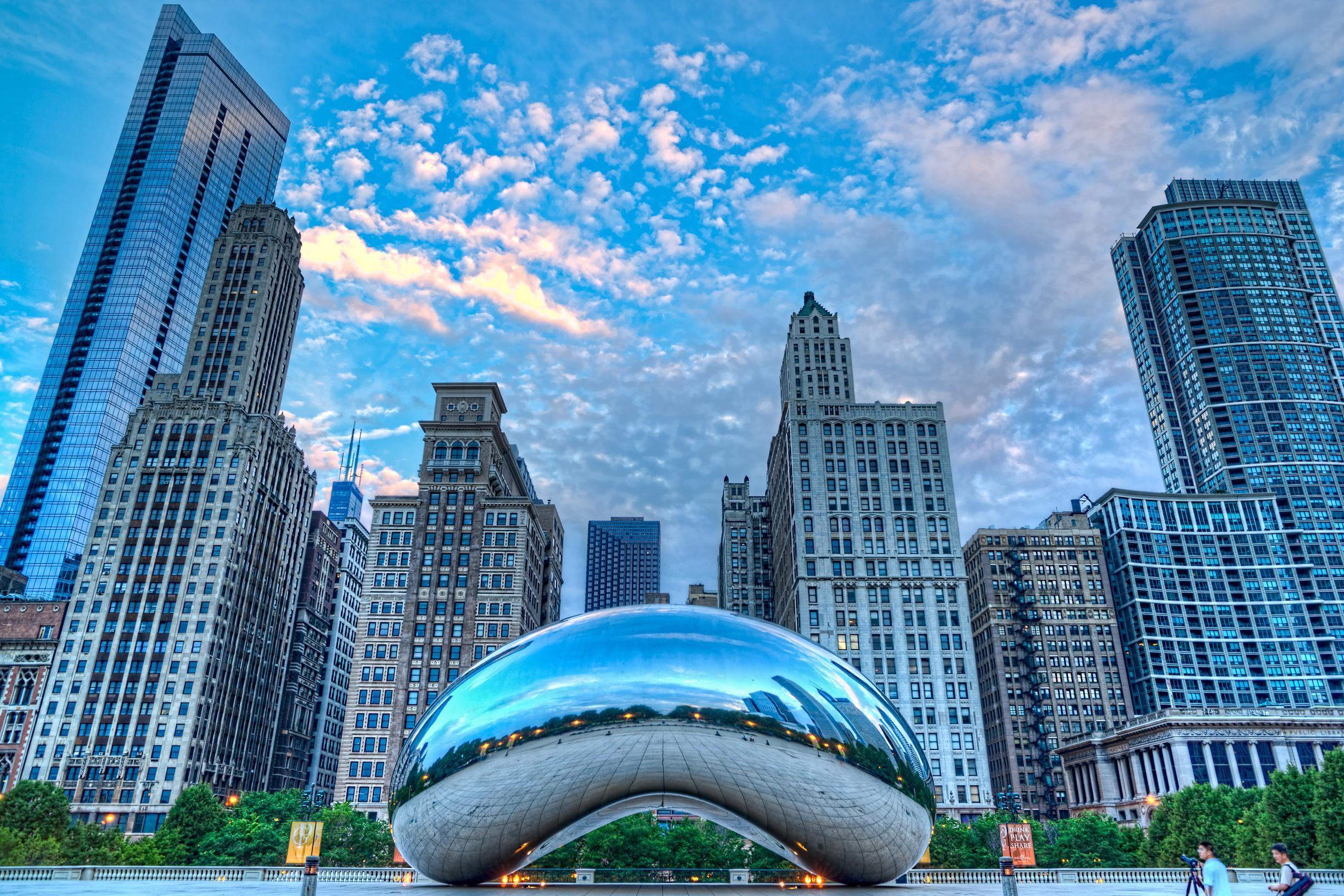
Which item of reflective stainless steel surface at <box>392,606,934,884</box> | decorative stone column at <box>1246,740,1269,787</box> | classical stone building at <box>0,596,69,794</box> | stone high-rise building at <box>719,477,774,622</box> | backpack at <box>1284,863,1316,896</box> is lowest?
backpack at <box>1284,863,1316,896</box>

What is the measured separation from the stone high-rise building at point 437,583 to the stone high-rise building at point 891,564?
33.5m

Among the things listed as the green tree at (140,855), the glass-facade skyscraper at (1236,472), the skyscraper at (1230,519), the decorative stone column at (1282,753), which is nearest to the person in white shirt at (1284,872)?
the green tree at (140,855)

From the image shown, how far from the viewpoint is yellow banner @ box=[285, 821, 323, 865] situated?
18.9 meters

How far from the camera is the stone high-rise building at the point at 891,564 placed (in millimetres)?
88000

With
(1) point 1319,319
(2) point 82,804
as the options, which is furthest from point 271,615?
(1) point 1319,319

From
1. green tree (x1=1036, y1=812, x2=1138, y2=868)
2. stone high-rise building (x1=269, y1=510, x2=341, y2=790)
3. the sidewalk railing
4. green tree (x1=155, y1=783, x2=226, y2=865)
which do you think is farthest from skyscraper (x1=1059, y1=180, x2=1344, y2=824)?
stone high-rise building (x1=269, y1=510, x2=341, y2=790)

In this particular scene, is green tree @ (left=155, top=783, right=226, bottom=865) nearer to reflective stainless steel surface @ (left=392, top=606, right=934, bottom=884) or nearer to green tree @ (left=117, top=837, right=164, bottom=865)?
green tree @ (left=117, top=837, right=164, bottom=865)

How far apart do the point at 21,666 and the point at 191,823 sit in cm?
5346

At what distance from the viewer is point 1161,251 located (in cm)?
19112

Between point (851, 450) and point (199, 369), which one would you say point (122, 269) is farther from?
point (851, 450)

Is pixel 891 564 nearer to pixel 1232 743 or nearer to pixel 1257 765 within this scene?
pixel 1232 743

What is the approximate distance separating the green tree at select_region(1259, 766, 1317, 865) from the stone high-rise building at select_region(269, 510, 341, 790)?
124 metres

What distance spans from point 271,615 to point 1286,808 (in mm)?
121171

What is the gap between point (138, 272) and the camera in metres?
159
